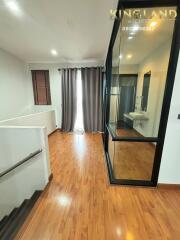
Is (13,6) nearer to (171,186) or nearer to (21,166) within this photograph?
(21,166)

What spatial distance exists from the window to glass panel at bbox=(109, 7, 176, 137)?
117 inches

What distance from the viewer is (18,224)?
1325 millimetres

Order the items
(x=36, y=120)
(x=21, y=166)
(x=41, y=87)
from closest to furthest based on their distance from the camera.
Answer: (x=21, y=166)
(x=36, y=120)
(x=41, y=87)

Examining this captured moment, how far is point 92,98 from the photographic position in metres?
4.48

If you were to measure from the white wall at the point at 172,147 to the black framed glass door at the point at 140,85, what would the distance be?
69mm

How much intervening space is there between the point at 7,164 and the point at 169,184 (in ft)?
8.65

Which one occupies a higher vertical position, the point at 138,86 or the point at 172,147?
the point at 138,86

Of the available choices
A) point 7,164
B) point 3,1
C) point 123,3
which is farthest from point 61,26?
point 7,164

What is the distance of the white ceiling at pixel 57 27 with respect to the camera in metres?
1.75

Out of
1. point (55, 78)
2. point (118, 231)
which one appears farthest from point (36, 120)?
point (118, 231)

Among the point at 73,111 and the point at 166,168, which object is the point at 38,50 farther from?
the point at 166,168

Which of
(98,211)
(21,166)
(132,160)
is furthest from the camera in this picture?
(132,160)

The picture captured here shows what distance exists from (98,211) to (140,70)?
12.6ft

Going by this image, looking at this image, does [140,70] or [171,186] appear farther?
[140,70]
